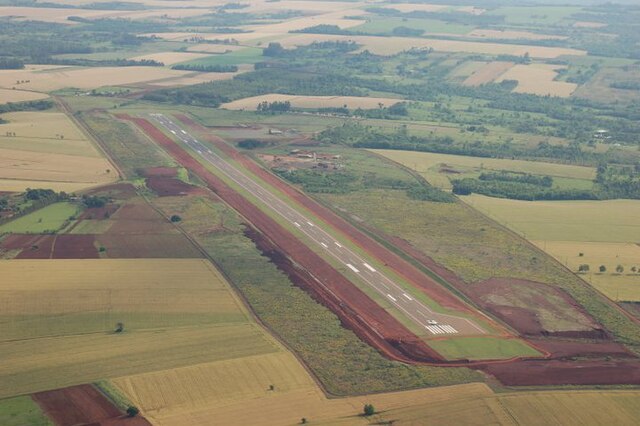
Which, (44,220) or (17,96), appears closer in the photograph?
(44,220)

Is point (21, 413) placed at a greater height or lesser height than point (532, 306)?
greater

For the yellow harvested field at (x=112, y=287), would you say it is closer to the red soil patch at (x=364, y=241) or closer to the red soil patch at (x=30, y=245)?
the red soil patch at (x=30, y=245)

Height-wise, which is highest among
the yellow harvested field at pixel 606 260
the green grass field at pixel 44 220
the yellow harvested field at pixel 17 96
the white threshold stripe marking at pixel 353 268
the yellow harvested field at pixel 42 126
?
the yellow harvested field at pixel 17 96

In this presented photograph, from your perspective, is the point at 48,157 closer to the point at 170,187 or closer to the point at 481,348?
the point at 170,187

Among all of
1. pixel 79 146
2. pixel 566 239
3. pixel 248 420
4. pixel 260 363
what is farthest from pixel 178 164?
pixel 248 420

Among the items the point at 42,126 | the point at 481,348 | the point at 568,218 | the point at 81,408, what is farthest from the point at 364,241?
the point at 42,126

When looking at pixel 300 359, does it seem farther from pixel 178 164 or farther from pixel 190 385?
pixel 178 164

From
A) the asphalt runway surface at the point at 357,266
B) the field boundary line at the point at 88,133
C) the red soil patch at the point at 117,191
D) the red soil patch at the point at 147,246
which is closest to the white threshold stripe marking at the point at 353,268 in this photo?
the asphalt runway surface at the point at 357,266
